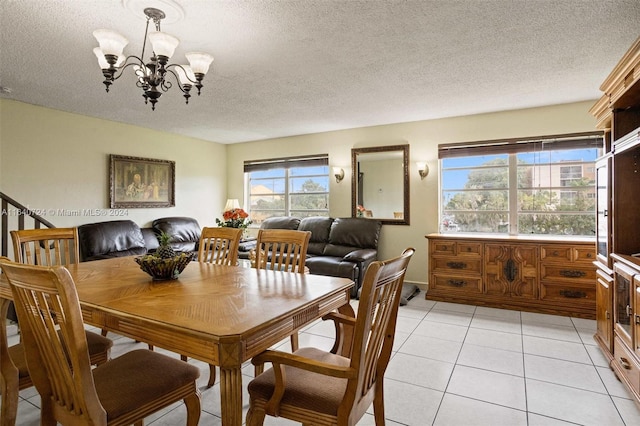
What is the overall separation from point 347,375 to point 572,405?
181cm

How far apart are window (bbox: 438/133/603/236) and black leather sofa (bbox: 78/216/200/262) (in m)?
4.09

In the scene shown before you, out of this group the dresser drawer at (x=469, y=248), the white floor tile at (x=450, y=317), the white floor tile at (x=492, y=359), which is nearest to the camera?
the white floor tile at (x=492, y=359)

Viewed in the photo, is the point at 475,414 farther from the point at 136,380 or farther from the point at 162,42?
the point at 162,42

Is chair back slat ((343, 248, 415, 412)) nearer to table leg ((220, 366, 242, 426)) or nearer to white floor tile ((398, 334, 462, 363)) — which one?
table leg ((220, 366, 242, 426))

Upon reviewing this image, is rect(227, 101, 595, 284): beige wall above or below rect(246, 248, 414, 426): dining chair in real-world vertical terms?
above

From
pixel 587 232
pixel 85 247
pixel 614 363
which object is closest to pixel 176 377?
pixel 614 363

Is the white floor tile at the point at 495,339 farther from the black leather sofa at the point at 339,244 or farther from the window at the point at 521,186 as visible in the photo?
the window at the point at 521,186

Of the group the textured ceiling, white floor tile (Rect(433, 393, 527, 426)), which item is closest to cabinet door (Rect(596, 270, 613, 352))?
white floor tile (Rect(433, 393, 527, 426))

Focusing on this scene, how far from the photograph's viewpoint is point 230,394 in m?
1.16

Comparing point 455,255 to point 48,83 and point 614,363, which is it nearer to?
point 614,363

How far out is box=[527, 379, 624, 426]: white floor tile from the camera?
1.95 meters

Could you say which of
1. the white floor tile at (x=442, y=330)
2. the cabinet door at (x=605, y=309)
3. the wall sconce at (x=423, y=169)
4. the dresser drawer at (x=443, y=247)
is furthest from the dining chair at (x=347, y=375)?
the wall sconce at (x=423, y=169)

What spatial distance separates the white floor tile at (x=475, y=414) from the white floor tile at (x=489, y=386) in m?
0.07

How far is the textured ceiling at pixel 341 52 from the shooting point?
2178mm
